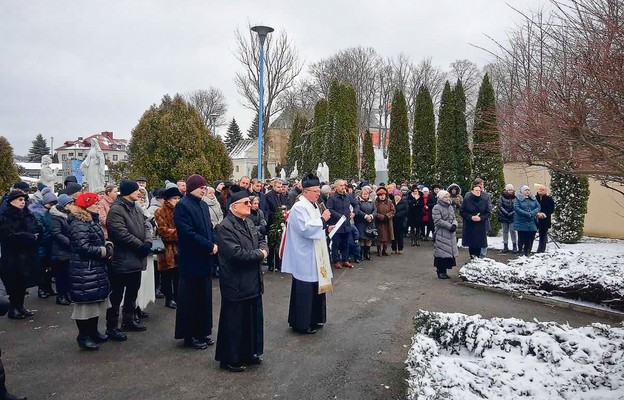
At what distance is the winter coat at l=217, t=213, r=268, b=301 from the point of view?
16.8 feet

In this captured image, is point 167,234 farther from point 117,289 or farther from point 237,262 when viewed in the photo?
point 237,262

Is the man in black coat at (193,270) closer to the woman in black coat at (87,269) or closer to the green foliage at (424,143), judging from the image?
the woman in black coat at (87,269)

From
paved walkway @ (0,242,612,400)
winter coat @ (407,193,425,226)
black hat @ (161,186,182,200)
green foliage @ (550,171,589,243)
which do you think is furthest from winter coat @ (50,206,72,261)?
green foliage @ (550,171,589,243)

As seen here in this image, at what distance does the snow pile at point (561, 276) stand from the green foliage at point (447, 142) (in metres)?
9.32

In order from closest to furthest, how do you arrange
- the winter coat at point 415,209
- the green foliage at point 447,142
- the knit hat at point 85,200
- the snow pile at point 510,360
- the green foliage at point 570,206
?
the snow pile at point 510,360, the knit hat at point 85,200, the winter coat at point 415,209, the green foliage at point 570,206, the green foliage at point 447,142

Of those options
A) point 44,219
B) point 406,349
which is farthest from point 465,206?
point 44,219

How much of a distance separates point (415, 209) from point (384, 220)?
2740 millimetres

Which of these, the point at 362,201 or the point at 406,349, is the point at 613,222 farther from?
the point at 406,349

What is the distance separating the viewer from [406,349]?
5875mm

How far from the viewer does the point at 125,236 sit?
6.00 m

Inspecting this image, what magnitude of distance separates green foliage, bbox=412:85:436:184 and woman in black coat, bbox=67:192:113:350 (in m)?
16.7

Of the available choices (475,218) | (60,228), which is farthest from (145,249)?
(475,218)

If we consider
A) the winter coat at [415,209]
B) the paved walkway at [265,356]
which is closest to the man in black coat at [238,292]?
the paved walkway at [265,356]

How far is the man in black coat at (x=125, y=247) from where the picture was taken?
6.04 m
